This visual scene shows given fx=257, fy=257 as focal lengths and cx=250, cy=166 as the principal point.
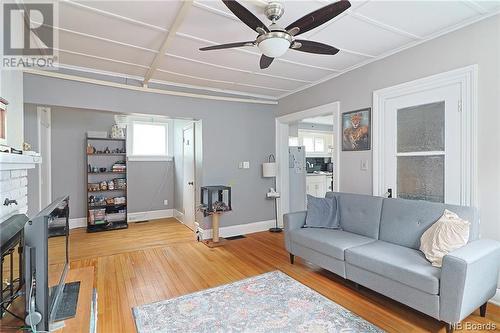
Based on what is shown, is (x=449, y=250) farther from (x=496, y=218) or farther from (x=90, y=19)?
(x=90, y=19)

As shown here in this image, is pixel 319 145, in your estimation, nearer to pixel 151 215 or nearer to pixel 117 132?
pixel 151 215

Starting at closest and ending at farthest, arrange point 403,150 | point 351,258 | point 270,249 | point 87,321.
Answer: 1. point 87,321
2. point 351,258
3. point 403,150
4. point 270,249

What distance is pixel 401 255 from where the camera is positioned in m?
2.29

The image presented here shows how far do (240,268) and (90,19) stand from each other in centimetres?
298

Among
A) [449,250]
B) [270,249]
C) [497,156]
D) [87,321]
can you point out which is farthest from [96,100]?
[497,156]

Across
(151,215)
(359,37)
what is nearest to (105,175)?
(151,215)

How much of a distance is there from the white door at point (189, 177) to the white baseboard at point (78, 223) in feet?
6.50

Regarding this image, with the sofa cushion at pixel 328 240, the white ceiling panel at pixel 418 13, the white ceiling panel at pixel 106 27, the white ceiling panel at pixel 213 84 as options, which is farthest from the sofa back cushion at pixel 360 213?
the white ceiling panel at pixel 106 27

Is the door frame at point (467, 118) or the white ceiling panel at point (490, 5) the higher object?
the white ceiling panel at point (490, 5)

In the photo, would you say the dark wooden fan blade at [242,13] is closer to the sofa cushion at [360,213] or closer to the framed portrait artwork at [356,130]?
the framed portrait artwork at [356,130]

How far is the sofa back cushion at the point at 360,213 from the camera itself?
2.88m

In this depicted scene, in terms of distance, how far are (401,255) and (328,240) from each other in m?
0.70

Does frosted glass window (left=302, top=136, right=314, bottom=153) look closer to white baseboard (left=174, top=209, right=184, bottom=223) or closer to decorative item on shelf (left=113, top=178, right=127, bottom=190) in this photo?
white baseboard (left=174, top=209, right=184, bottom=223)

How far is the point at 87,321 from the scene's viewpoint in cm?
162
